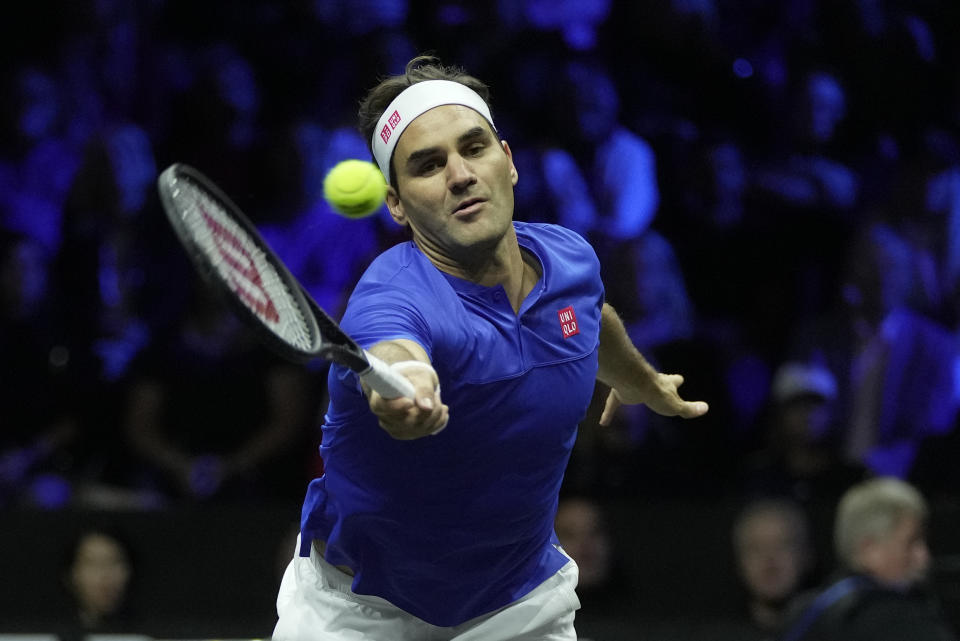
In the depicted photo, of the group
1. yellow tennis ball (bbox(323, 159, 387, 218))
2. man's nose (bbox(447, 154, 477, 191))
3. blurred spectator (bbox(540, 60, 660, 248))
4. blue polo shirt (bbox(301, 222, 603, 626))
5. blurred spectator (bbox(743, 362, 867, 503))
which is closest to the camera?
blue polo shirt (bbox(301, 222, 603, 626))

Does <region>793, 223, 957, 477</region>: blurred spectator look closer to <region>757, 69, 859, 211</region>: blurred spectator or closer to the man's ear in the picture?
<region>757, 69, 859, 211</region>: blurred spectator

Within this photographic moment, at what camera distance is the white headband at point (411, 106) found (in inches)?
138

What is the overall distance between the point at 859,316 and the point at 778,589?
188 centimetres

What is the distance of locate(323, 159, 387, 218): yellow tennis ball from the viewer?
3711 millimetres

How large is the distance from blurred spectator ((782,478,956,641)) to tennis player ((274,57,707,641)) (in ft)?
4.70

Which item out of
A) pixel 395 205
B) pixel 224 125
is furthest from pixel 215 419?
pixel 395 205

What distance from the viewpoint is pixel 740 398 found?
757cm

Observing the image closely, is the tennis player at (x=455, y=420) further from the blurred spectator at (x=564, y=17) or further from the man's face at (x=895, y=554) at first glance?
the blurred spectator at (x=564, y=17)

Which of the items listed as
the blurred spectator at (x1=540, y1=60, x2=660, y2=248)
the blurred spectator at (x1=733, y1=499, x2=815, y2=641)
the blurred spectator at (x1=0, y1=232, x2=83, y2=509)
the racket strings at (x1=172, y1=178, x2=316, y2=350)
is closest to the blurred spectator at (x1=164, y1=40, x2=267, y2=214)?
the blurred spectator at (x1=0, y1=232, x2=83, y2=509)

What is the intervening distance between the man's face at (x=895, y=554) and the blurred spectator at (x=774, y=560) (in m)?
1.03

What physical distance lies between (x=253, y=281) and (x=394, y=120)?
0.98m

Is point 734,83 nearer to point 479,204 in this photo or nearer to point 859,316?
point 859,316

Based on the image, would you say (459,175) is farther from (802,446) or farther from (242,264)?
(802,446)

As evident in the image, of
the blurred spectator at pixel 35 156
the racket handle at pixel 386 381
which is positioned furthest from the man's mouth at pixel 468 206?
the blurred spectator at pixel 35 156
